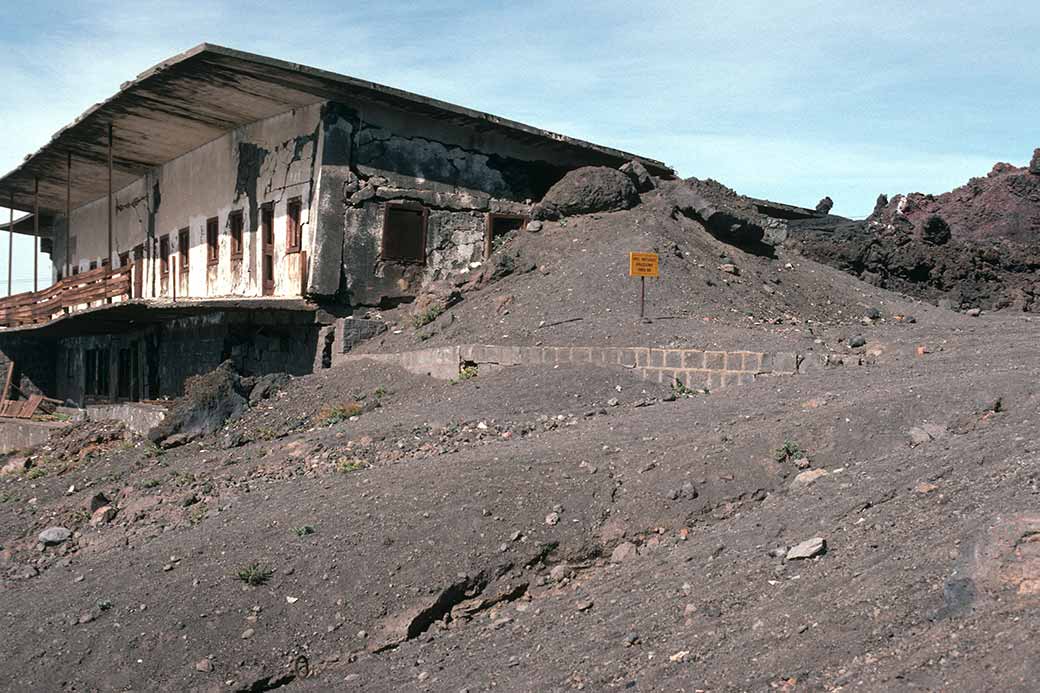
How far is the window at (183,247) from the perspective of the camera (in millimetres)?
22656

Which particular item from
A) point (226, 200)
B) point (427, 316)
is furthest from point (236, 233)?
point (427, 316)

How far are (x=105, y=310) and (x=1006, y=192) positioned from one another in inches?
1035

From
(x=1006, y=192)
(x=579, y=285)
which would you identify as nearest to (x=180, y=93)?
(x=579, y=285)

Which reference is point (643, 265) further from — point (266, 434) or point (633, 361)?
point (266, 434)

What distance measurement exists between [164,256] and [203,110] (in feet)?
20.5

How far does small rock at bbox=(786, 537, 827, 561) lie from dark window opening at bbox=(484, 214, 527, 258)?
1292 centimetres

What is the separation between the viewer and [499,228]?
1950 cm

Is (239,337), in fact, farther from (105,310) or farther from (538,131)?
(538,131)

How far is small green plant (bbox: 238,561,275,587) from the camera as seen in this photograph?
26.2 feet

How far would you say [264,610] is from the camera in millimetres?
7707

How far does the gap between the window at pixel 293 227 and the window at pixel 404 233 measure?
1.42 metres

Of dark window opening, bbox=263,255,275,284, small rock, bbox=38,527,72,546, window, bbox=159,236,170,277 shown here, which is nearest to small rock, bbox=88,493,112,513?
small rock, bbox=38,527,72,546

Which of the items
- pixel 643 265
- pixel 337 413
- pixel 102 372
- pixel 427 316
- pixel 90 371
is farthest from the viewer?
pixel 90 371

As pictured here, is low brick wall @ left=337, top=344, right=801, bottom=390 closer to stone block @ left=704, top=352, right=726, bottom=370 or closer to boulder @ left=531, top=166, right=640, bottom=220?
stone block @ left=704, top=352, right=726, bottom=370
